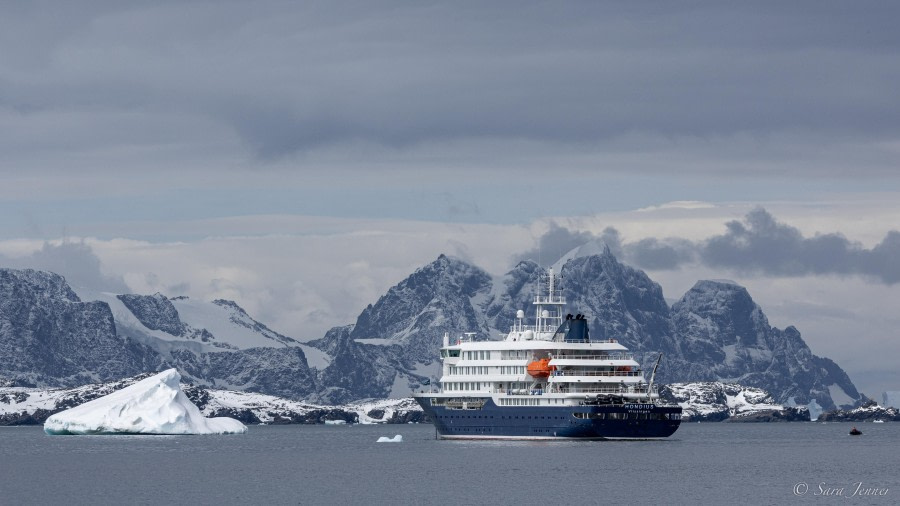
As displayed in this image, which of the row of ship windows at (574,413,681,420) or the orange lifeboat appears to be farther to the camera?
the orange lifeboat

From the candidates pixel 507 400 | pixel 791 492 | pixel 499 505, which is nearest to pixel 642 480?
pixel 791 492

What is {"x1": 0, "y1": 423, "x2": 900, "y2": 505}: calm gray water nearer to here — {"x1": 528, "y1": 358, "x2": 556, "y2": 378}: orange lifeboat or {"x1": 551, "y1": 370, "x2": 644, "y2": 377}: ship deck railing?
{"x1": 551, "y1": 370, "x2": 644, "y2": 377}: ship deck railing

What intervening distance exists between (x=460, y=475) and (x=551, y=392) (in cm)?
3964

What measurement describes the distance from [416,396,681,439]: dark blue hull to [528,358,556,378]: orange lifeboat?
406 centimetres

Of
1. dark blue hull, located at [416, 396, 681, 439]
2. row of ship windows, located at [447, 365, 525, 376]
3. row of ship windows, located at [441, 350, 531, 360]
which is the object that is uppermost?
row of ship windows, located at [441, 350, 531, 360]

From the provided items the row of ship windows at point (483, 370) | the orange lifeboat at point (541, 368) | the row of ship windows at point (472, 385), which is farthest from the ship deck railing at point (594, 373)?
the row of ship windows at point (472, 385)

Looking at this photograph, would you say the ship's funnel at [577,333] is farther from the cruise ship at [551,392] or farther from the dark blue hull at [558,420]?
the dark blue hull at [558,420]

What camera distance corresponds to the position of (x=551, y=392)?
554 feet

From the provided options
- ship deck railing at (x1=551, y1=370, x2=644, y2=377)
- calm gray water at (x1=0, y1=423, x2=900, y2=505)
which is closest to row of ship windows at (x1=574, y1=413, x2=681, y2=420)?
calm gray water at (x1=0, y1=423, x2=900, y2=505)

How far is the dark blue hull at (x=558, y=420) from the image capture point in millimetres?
165625

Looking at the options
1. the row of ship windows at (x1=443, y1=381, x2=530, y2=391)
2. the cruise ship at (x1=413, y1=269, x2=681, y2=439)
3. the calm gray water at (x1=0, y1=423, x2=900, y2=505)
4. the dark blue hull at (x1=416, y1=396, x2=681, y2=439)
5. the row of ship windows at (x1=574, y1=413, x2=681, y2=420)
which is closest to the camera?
the calm gray water at (x1=0, y1=423, x2=900, y2=505)

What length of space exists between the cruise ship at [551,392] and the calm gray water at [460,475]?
2369mm

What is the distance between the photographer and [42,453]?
606ft

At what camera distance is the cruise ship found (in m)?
167
